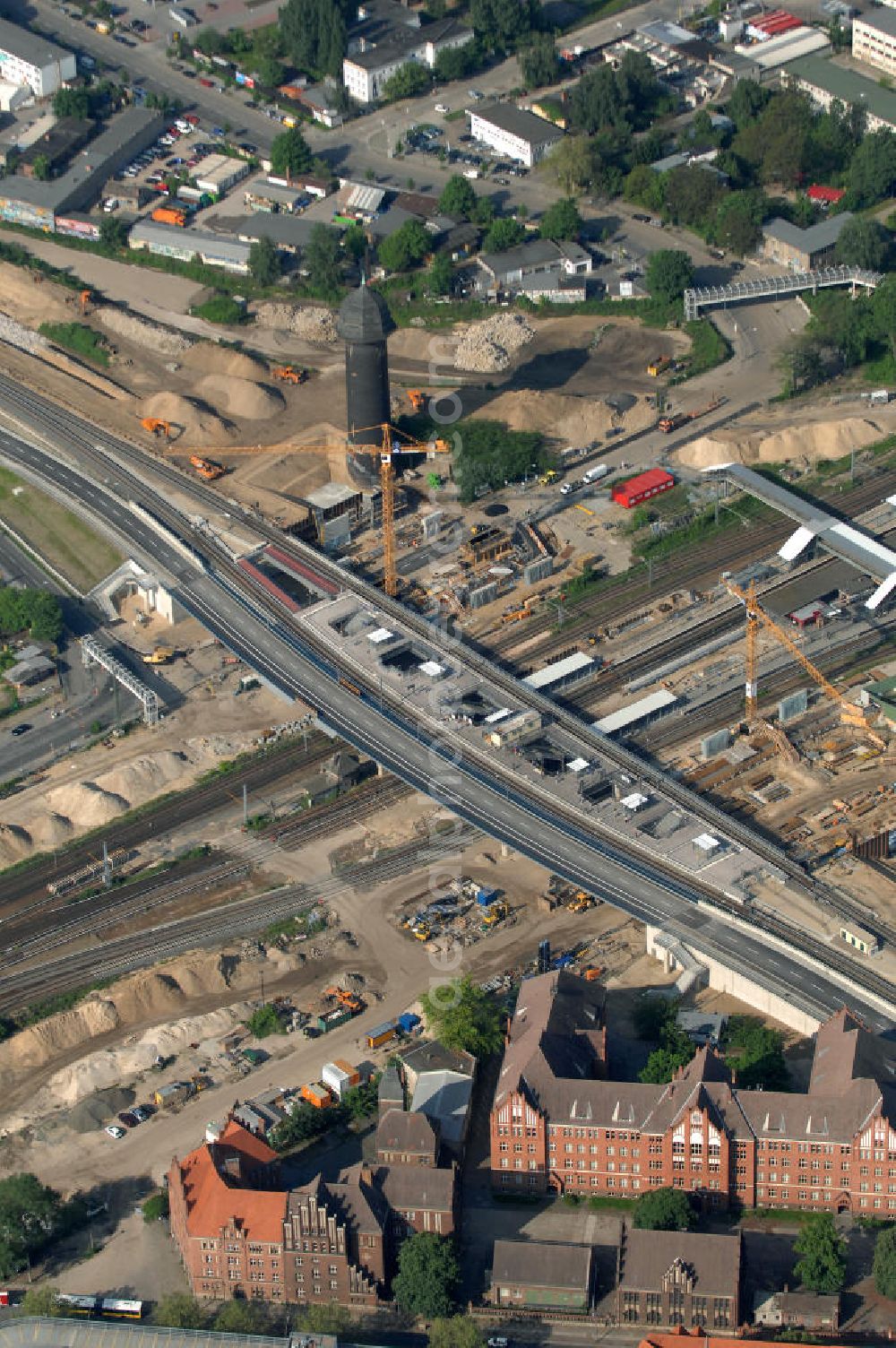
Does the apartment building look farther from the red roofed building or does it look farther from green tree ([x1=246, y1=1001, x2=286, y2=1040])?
green tree ([x1=246, y1=1001, x2=286, y2=1040])

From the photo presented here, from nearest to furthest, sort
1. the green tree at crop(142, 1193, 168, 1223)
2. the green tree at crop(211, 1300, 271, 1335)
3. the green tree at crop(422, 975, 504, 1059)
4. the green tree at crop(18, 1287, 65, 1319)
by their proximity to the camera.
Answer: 1. the green tree at crop(211, 1300, 271, 1335)
2. the green tree at crop(18, 1287, 65, 1319)
3. the green tree at crop(142, 1193, 168, 1223)
4. the green tree at crop(422, 975, 504, 1059)

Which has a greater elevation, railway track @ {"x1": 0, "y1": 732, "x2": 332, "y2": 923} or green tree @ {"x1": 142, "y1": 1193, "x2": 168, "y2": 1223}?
green tree @ {"x1": 142, "y1": 1193, "x2": 168, "y2": 1223}

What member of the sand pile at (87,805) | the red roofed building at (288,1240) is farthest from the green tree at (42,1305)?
the sand pile at (87,805)

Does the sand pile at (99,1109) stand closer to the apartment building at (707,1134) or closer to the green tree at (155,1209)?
the green tree at (155,1209)

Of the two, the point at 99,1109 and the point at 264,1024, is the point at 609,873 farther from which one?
the point at 99,1109

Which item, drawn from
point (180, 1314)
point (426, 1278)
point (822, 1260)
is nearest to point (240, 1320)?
point (180, 1314)

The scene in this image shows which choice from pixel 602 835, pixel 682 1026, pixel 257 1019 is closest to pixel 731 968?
pixel 682 1026

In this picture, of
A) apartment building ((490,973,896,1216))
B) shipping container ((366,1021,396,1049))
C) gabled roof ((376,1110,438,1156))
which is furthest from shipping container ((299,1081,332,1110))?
apartment building ((490,973,896,1216))
